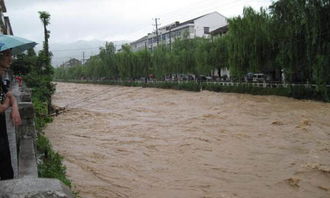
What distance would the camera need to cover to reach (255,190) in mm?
8094

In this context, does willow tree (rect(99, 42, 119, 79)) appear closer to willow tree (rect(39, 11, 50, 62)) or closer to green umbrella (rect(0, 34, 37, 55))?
willow tree (rect(39, 11, 50, 62))

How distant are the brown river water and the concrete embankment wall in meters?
2.26

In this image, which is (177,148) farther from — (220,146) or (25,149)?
(25,149)

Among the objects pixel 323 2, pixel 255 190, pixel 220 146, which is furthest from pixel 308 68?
pixel 255 190

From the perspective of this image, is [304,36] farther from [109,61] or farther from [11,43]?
[109,61]

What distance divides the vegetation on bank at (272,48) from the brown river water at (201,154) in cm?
439

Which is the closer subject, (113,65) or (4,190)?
(4,190)

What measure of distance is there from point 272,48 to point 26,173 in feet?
89.2

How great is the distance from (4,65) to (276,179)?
23.4 feet

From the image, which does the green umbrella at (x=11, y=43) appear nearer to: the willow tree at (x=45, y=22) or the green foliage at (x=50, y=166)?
the green foliage at (x=50, y=166)

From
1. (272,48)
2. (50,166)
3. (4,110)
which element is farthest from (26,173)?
(272,48)

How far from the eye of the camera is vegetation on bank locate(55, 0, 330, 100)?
21.6 metres

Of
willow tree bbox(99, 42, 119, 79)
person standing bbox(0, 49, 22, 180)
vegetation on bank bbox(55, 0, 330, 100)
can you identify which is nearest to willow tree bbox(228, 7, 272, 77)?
vegetation on bank bbox(55, 0, 330, 100)

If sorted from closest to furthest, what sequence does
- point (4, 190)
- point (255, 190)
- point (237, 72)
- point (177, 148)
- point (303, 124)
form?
point (4, 190), point (255, 190), point (177, 148), point (303, 124), point (237, 72)
